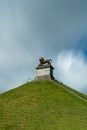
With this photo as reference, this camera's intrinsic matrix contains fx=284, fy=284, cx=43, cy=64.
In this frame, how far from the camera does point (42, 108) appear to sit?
41438mm

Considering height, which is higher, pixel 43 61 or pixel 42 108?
pixel 43 61

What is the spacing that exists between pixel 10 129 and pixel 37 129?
10.7 feet

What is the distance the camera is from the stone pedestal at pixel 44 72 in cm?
5722

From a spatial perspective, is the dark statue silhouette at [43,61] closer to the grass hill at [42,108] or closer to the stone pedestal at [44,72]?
the stone pedestal at [44,72]

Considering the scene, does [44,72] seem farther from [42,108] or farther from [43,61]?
[42,108]

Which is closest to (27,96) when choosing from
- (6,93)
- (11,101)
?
(11,101)

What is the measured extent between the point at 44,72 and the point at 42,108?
1702 centimetres

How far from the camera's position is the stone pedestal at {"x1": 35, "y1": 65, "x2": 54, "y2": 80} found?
57.2 metres

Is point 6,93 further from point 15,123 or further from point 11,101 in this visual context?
point 15,123

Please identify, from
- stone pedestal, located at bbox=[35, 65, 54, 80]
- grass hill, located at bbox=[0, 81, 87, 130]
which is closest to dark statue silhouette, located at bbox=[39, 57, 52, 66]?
stone pedestal, located at bbox=[35, 65, 54, 80]

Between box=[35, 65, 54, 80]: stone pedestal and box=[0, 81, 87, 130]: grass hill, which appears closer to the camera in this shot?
box=[0, 81, 87, 130]: grass hill

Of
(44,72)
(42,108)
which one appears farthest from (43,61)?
(42,108)

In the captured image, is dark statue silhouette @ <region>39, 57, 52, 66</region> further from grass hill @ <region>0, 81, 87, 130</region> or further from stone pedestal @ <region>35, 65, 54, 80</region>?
grass hill @ <region>0, 81, 87, 130</region>

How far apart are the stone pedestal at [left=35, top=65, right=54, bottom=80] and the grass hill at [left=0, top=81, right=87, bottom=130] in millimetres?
2917
